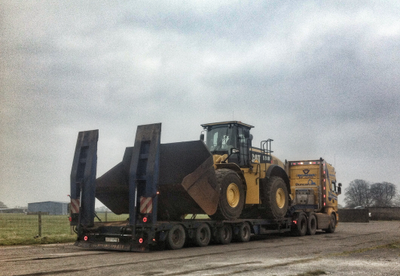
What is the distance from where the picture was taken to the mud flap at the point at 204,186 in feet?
41.5

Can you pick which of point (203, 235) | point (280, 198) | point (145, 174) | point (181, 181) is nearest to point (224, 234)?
point (203, 235)

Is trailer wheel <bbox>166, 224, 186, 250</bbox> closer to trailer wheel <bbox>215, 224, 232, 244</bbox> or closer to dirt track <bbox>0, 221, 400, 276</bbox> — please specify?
dirt track <bbox>0, 221, 400, 276</bbox>

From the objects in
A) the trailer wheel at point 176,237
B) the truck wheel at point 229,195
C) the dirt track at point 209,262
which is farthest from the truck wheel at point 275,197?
the trailer wheel at point 176,237

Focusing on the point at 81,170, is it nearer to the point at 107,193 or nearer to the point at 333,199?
the point at 107,193

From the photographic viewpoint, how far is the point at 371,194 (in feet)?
305

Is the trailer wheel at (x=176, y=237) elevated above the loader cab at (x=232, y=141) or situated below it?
below

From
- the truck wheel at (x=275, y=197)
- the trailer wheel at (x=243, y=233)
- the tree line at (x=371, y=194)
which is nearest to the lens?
the trailer wheel at (x=243, y=233)

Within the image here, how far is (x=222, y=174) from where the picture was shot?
1459cm

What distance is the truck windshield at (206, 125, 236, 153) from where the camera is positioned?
54.3 ft

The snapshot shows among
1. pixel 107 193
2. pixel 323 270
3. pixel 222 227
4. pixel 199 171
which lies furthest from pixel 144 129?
pixel 323 270

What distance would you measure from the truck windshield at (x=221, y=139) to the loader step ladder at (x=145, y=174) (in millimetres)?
4349

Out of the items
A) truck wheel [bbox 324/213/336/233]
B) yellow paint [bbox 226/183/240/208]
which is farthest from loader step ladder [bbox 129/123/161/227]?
truck wheel [bbox 324/213/336/233]

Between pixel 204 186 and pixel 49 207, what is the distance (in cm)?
13299

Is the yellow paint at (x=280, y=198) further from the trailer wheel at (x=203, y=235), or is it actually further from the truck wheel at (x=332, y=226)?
the truck wheel at (x=332, y=226)
